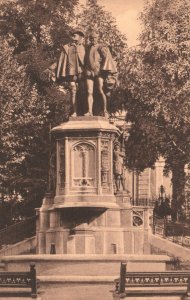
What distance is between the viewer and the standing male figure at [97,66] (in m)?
25.8

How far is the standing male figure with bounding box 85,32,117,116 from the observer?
25.8 m

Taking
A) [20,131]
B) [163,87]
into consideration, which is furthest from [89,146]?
[163,87]

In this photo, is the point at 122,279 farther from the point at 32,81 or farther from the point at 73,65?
the point at 32,81

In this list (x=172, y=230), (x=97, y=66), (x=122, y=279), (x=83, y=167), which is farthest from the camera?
(x=172, y=230)

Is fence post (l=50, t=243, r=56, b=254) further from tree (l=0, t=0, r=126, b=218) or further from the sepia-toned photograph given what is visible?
tree (l=0, t=0, r=126, b=218)

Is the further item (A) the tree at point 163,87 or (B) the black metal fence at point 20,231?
(A) the tree at point 163,87

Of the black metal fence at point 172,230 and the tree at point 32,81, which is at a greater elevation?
the tree at point 32,81

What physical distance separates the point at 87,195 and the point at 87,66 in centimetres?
406

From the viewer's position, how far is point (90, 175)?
24812 millimetres

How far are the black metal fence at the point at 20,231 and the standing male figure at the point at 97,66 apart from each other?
1250 centimetres

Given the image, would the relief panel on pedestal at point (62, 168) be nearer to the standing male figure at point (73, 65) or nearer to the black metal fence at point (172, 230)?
the standing male figure at point (73, 65)

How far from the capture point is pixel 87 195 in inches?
969

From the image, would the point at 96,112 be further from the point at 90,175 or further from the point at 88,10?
the point at 88,10

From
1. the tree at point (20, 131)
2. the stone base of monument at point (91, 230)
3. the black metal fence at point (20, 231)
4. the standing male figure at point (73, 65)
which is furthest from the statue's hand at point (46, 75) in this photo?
the stone base of monument at point (91, 230)
